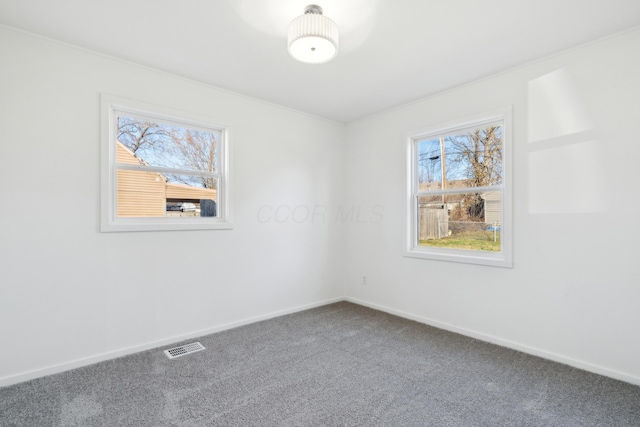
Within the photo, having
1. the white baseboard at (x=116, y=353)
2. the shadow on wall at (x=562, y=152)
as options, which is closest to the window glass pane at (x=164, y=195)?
the white baseboard at (x=116, y=353)

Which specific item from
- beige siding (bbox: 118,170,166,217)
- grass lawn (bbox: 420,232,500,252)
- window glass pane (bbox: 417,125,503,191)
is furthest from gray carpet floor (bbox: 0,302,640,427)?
window glass pane (bbox: 417,125,503,191)

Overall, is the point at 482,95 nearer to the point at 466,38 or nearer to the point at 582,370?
the point at 466,38

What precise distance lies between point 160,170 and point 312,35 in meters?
1.99

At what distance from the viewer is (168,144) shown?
316cm

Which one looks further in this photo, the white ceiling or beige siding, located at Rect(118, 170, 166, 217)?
beige siding, located at Rect(118, 170, 166, 217)

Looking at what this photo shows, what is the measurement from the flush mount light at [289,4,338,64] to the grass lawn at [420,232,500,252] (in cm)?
232

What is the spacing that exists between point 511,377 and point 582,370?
2.03ft

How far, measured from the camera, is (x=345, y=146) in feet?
15.1

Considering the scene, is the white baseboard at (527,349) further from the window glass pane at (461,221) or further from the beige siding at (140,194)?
the beige siding at (140,194)

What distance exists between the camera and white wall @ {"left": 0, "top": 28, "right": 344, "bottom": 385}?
2.34 meters

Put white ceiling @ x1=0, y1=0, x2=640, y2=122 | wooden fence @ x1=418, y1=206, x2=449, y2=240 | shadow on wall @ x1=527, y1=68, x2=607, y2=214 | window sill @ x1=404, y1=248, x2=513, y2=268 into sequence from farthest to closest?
wooden fence @ x1=418, y1=206, x2=449, y2=240, window sill @ x1=404, y1=248, x2=513, y2=268, shadow on wall @ x1=527, y1=68, x2=607, y2=214, white ceiling @ x1=0, y1=0, x2=640, y2=122

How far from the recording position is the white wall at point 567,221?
2363 millimetres

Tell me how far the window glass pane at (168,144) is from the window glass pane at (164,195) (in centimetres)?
13

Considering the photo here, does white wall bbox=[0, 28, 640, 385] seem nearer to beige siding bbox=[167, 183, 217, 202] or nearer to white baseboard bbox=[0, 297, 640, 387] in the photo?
white baseboard bbox=[0, 297, 640, 387]
